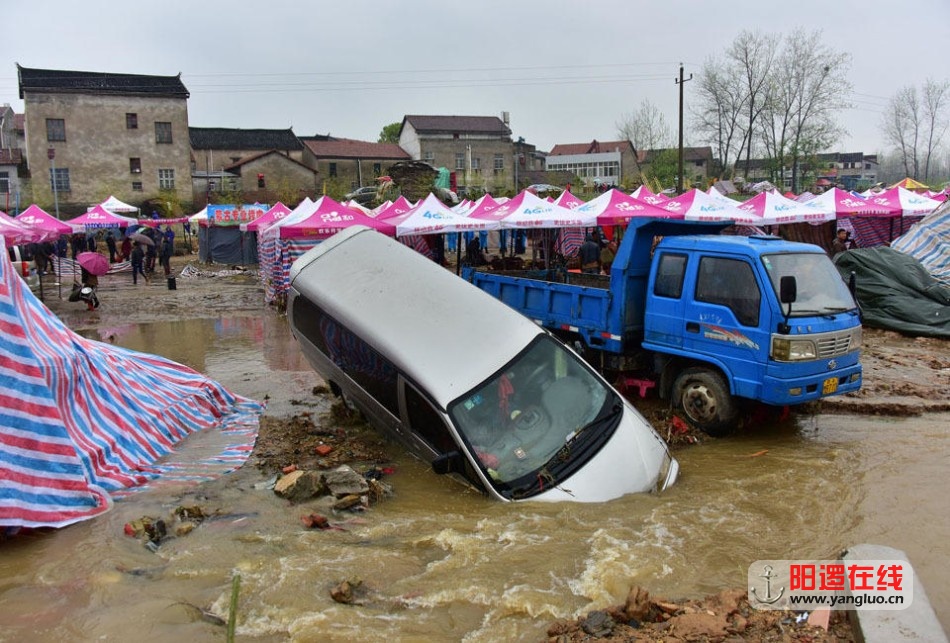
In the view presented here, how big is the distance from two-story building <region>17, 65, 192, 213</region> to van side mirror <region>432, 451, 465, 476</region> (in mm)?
52395

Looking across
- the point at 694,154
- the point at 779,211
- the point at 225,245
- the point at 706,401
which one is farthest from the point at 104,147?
the point at 694,154

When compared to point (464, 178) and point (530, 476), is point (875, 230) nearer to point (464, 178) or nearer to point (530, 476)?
Result: point (530, 476)

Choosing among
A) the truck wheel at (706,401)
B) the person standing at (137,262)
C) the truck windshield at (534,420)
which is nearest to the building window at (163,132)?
the person standing at (137,262)

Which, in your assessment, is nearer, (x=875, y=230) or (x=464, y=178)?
(x=875, y=230)

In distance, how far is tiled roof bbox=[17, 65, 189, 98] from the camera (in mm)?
50844

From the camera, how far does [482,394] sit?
20.5 feet

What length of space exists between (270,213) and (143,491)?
20925 mm

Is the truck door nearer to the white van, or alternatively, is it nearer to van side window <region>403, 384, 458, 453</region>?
the white van

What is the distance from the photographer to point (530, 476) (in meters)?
5.96

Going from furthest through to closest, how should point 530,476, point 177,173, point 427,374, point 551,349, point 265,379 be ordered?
point 177,173
point 265,379
point 551,349
point 427,374
point 530,476

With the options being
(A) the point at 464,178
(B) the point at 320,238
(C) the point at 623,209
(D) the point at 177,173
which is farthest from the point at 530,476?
(A) the point at 464,178

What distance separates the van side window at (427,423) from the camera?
617 centimetres

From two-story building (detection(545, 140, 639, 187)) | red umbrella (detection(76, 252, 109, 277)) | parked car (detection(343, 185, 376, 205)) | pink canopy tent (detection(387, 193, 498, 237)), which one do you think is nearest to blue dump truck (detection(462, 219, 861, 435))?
pink canopy tent (detection(387, 193, 498, 237))

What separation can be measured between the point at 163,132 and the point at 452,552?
56420 millimetres
